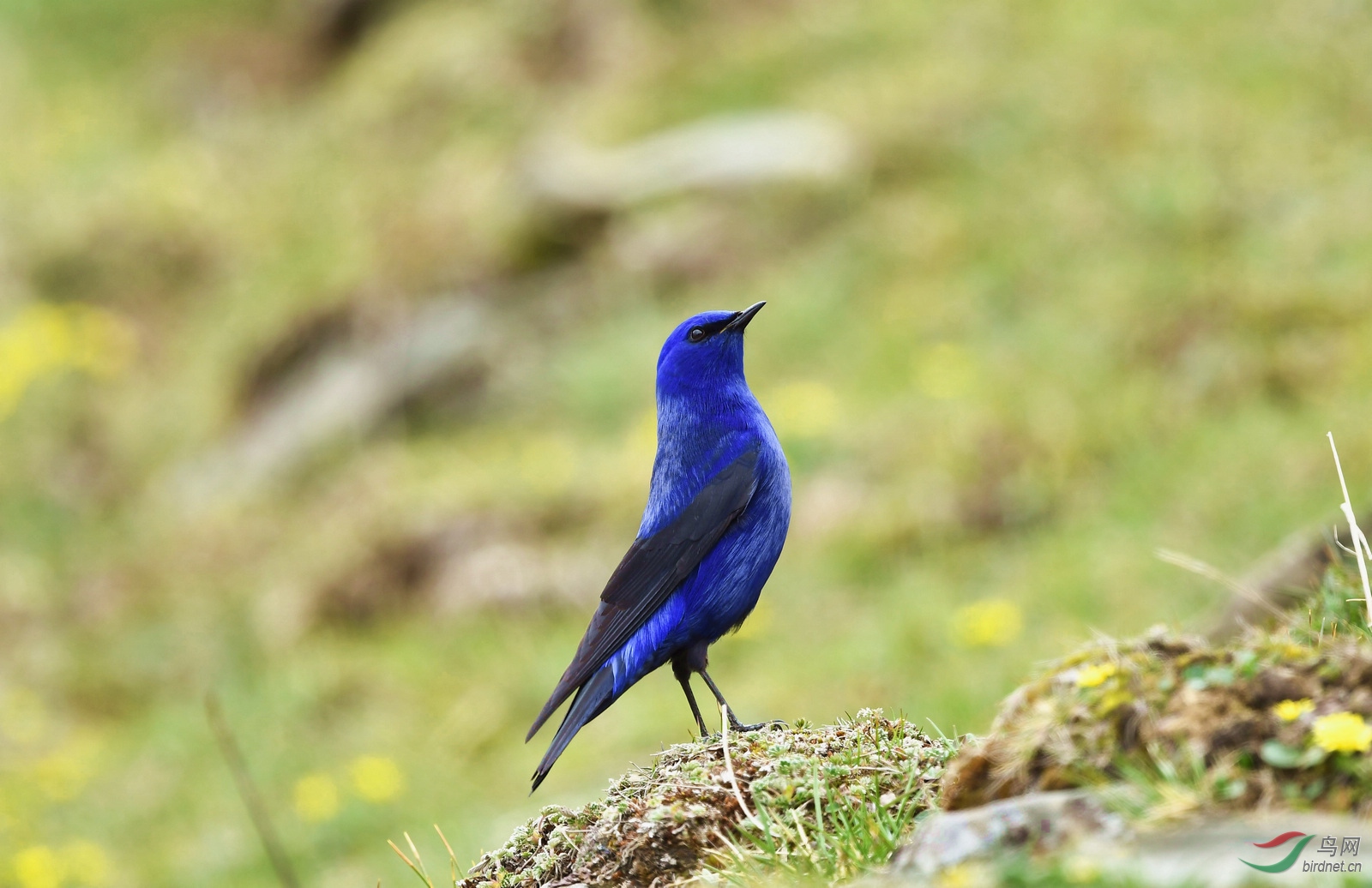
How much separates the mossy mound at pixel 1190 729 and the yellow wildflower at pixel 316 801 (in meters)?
5.46

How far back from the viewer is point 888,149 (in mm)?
12477

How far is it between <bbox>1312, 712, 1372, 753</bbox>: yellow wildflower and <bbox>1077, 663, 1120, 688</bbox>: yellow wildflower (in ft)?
1.30

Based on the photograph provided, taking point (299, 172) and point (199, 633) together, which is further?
point (299, 172)

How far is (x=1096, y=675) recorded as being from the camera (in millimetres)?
2535

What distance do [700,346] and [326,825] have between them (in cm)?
445

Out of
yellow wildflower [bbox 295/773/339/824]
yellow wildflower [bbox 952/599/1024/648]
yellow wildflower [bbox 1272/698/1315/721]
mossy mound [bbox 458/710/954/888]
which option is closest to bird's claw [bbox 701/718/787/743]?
mossy mound [bbox 458/710/954/888]

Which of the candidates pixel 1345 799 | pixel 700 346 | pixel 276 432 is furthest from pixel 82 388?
pixel 1345 799

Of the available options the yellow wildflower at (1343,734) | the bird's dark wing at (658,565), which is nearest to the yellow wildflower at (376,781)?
the bird's dark wing at (658,565)

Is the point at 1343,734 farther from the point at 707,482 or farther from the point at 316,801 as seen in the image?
the point at 316,801

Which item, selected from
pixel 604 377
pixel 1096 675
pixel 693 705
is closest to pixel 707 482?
pixel 693 705

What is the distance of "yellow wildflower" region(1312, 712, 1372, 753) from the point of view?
2.19 metres

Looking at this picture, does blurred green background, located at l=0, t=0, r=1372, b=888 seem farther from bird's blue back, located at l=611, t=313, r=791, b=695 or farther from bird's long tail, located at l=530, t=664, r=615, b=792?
bird's long tail, located at l=530, t=664, r=615, b=792

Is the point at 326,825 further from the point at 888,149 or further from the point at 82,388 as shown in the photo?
the point at 82,388

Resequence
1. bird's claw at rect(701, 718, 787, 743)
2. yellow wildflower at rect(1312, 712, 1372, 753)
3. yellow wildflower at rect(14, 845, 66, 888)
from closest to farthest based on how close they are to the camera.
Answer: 1. yellow wildflower at rect(1312, 712, 1372, 753)
2. bird's claw at rect(701, 718, 787, 743)
3. yellow wildflower at rect(14, 845, 66, 888)
